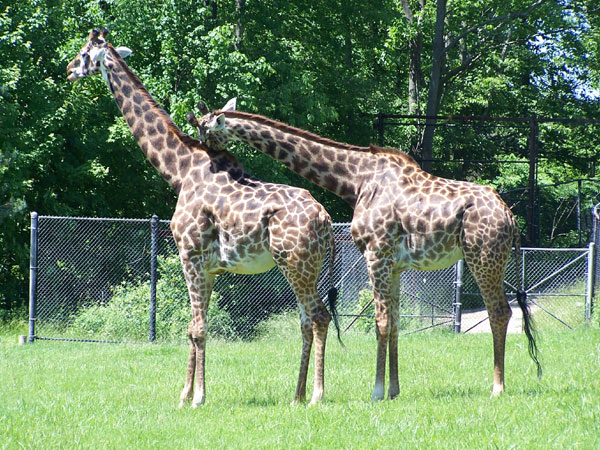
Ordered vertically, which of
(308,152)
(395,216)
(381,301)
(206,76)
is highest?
(206,76)

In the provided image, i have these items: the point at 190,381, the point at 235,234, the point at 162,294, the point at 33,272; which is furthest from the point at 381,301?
the point at 33,272

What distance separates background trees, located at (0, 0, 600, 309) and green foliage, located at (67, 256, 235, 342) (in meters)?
2.84

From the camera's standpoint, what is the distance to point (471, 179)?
30953 mm

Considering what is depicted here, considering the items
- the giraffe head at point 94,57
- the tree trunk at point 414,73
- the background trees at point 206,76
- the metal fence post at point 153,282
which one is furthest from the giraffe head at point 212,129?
the tree trunk at point 414,73

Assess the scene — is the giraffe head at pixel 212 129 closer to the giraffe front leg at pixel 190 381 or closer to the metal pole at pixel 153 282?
the giraffe front leg at pixel 190 381

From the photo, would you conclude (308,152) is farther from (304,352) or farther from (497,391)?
(497,391)

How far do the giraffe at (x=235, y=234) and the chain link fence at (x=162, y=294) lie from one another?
19.5ft

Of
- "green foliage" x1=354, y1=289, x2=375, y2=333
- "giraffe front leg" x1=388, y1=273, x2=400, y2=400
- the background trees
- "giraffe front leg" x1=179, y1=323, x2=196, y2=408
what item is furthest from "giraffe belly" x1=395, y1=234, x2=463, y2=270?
the background trees

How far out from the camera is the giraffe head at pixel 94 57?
893 cm

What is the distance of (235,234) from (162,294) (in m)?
7.86

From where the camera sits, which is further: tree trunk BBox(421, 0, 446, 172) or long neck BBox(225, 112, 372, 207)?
tree trunk BBox(421, 0, 446, 172)

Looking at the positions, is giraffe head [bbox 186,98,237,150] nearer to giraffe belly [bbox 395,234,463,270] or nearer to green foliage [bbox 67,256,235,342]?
giraffe belly [bbox 395,234,463,270]

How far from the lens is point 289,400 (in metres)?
8.14

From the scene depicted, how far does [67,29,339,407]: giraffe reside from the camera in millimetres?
7488
